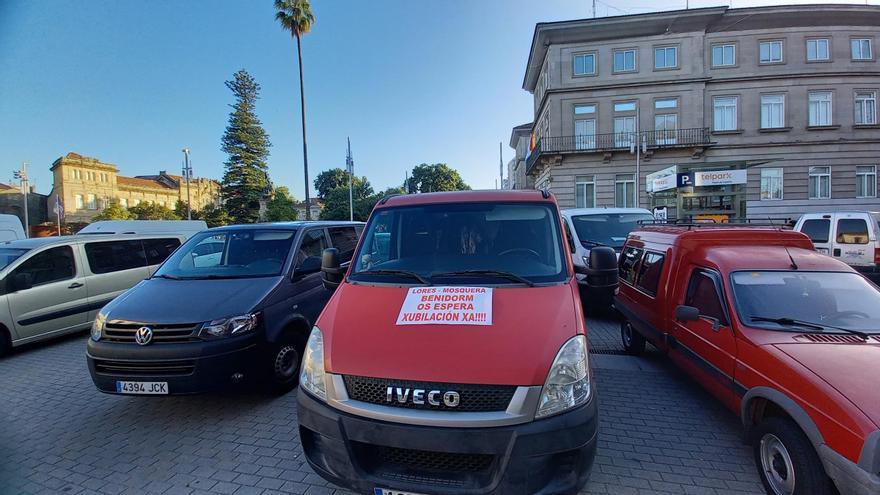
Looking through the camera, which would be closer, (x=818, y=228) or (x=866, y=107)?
(x=818, y=228)

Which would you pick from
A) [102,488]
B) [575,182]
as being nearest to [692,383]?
[102,488]

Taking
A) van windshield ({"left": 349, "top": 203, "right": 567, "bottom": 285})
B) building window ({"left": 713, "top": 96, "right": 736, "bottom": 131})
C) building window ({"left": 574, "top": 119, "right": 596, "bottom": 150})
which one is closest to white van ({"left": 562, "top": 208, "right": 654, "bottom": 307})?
van windshield ({"left": 349, "top": 203, "right": 567, "bottom": 285})

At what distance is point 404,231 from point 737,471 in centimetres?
322

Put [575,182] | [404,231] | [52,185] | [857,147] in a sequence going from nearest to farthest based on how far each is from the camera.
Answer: [404,231]
[857,147]
[575,182]
[52,185]

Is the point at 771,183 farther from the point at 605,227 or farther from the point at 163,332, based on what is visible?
the point at 163,332

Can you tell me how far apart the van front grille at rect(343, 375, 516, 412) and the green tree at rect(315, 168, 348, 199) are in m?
72.0

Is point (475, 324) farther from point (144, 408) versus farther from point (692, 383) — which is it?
point (144, 408)

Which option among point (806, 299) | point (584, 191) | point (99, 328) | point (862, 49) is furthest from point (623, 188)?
point (99, 328)

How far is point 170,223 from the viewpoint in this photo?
12188 millimetres

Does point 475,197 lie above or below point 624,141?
below

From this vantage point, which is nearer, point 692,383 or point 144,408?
point 144,408

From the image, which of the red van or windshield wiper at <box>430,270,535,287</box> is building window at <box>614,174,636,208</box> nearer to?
the red van

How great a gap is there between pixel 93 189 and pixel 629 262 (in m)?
74.0

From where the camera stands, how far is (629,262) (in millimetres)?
5832
